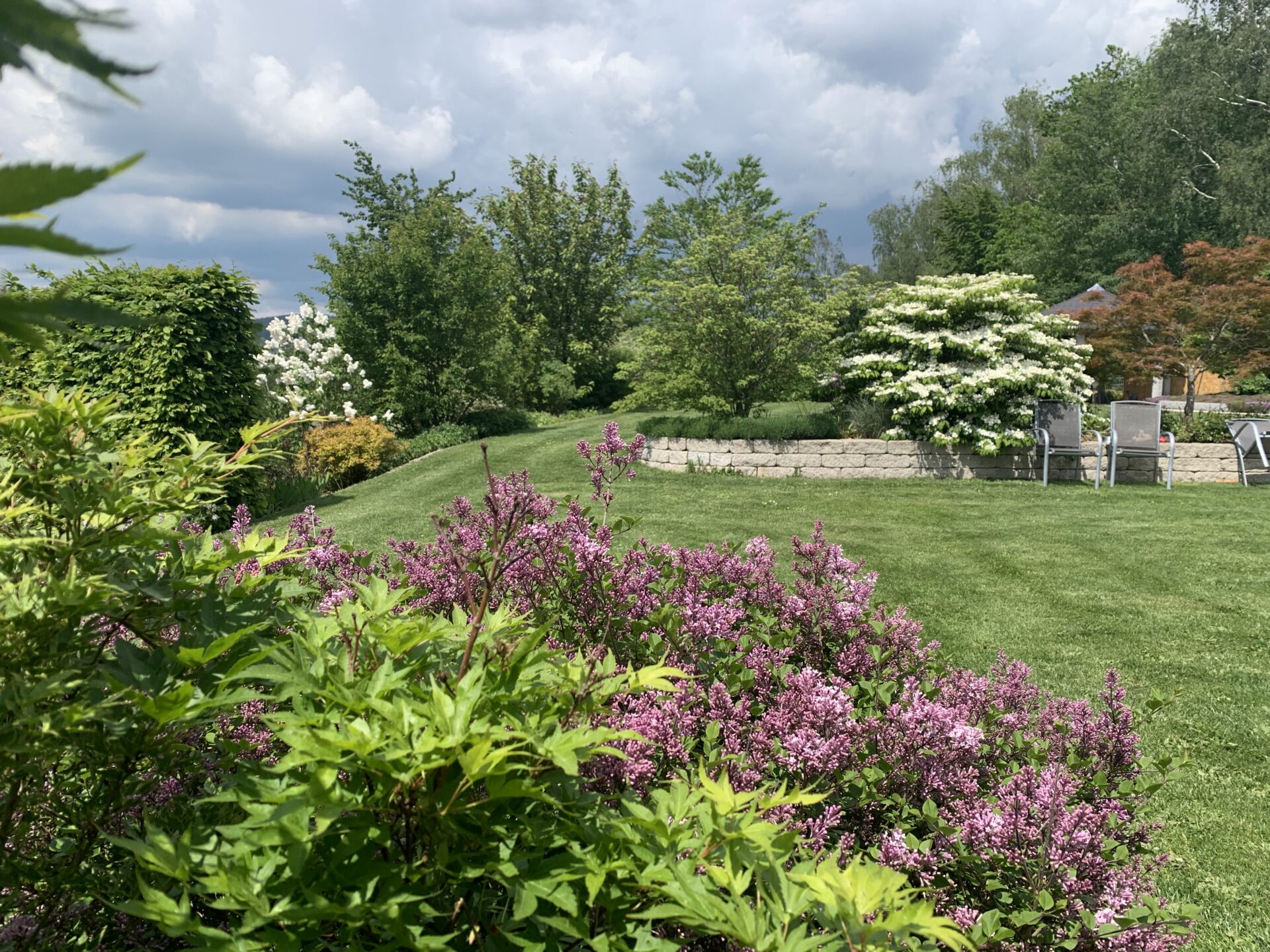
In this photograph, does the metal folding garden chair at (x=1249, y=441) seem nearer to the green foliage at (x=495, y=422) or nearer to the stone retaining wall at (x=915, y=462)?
the stone retaining wall at (x=915, y=462)

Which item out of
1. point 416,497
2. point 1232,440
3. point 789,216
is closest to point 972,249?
point 789,216

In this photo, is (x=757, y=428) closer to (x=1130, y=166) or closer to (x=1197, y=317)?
(x=1197, y=317)

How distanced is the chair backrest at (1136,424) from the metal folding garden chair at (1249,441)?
1412 mm

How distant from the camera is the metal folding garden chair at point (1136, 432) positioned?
34.8 ft

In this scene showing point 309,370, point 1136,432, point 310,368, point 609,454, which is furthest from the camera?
point 310,368

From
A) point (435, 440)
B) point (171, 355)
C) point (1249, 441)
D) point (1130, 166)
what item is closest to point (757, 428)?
point (435, 440)

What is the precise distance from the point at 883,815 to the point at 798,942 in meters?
1.20

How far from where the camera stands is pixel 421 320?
16516 millimetres

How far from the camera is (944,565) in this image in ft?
21.5

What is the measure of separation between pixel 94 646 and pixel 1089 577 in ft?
22.1

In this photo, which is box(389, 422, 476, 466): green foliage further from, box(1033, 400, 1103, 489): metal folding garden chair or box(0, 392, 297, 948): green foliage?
box(0, 392, 297, 948): green foliage

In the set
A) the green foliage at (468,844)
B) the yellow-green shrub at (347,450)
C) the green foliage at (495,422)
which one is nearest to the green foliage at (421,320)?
the green foliage at (495,422)

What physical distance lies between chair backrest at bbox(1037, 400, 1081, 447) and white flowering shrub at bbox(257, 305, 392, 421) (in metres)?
11.0

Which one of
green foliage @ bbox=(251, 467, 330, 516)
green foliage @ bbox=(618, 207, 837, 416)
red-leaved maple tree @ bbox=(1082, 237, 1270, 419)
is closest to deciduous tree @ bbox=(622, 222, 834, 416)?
green foliage @ bbox=(618, 207, 837, 416)
